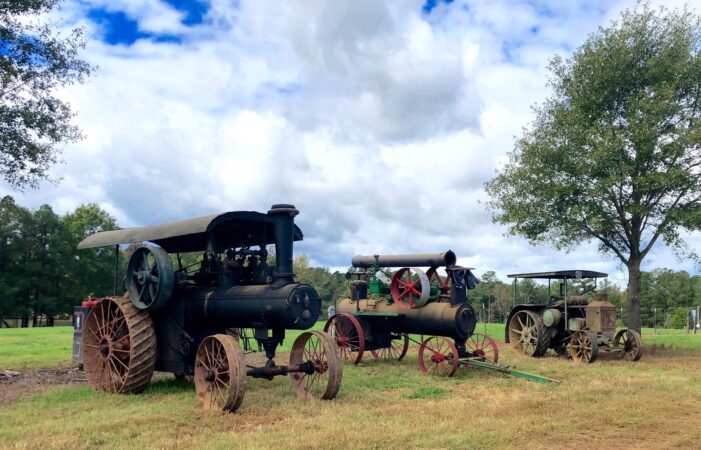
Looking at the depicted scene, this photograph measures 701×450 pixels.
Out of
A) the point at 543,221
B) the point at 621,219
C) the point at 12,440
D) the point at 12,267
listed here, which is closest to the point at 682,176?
the point at 621,219

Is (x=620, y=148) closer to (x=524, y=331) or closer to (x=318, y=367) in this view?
(x=524, y=331)

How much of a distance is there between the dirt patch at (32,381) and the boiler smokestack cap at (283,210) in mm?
4999

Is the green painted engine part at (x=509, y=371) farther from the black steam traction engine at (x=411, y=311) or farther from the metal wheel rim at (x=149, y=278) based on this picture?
the metal wheel rim at (x=149, y=278)

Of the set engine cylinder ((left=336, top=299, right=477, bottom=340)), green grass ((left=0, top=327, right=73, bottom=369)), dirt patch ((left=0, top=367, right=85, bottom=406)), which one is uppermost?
engine cylinder ((left=336, top=299, right=477, bottom=340))

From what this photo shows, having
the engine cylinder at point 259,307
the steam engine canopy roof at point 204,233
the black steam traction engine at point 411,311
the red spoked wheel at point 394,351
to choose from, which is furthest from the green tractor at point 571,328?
the engine cylinder at point 259,307

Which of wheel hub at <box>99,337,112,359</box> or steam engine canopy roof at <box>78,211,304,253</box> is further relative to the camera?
wheel hub at <box>99,337,112,359</box>

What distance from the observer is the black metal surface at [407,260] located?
43.5ft

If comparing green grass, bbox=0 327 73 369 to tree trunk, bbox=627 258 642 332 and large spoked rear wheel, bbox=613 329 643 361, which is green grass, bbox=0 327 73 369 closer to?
large spoked rear wheel, bbox=613 329 643 361

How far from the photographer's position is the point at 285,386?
35.0ft

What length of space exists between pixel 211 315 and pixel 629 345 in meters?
12.1

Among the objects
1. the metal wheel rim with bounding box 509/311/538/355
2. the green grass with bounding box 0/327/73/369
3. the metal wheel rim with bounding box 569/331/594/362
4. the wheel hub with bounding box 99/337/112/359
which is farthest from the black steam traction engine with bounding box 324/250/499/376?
the green grass with bounding box 0/327/73/369

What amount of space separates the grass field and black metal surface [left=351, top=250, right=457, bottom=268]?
8.29 ft

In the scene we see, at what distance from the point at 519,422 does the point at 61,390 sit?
749 cm

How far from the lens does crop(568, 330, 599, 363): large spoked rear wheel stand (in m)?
15.2
